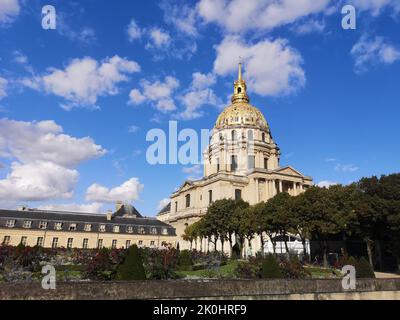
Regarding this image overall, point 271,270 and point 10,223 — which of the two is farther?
point 10,223

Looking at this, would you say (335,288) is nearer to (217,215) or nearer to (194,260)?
(194,260)

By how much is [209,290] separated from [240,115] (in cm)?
7777

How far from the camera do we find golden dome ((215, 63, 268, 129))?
9018cm

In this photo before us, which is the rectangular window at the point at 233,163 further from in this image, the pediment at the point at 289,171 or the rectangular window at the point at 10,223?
the rectangular window at the point at 10,223

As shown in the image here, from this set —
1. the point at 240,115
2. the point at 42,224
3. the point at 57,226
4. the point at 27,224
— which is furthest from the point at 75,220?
the point at 240,115

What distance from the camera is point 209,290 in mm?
15344

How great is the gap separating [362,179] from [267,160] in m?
48.5

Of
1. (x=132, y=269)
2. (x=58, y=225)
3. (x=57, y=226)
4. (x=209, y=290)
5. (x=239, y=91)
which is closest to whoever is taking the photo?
(x=209, y=290)

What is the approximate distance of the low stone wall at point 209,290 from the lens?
42.0 feet

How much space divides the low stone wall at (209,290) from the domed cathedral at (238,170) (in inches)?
1907

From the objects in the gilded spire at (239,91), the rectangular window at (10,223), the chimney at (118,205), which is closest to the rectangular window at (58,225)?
the rectangular window at (10,223)

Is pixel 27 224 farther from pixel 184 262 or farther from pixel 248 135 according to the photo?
pixel 248 135

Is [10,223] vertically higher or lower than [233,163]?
lower
